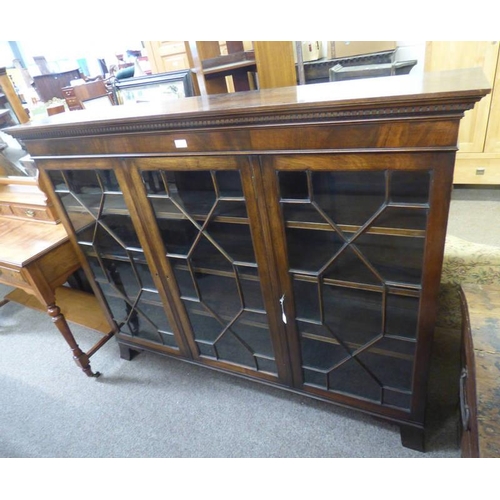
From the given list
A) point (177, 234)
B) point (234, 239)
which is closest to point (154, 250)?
point (177, 234)

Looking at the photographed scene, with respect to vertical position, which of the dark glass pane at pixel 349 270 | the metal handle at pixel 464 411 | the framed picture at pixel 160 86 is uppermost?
the framed picture at pixel 160 86

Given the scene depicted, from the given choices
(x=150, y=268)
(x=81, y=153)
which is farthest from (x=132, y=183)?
(x=150, y=268)

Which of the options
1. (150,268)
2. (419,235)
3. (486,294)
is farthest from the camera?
(150,268)

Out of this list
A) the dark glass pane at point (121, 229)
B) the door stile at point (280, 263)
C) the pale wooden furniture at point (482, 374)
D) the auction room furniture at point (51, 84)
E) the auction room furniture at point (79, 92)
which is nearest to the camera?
the pale wooden furniture at point (482, 374)

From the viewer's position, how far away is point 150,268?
54.3 inches

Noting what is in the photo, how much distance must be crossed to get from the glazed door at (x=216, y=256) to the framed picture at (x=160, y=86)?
545 mm

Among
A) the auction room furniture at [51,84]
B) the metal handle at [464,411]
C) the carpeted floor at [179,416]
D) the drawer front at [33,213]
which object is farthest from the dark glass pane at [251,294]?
the auction room furniture at [51,84]

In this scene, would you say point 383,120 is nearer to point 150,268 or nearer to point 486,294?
point 486,294

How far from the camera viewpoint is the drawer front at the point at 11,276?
150 centimetres

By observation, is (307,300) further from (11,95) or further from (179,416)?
(11,95)

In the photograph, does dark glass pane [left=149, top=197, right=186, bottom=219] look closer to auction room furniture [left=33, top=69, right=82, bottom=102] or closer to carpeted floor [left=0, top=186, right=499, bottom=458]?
carpeted floor [left=0, top=186, right=499, bottom=458]

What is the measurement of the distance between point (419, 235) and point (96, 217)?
3.81 feet

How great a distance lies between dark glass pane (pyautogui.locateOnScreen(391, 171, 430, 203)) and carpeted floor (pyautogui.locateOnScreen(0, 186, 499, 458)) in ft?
3.17

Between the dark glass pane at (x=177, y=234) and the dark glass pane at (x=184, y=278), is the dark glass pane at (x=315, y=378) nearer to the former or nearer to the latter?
the dark glass pane at (x=184, y=278)
